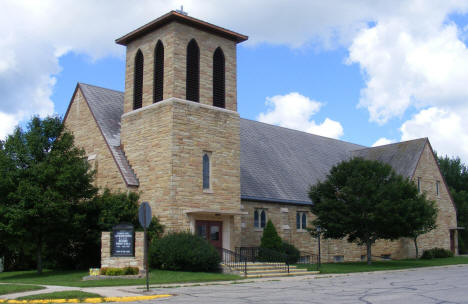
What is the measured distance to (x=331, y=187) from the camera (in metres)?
32.0

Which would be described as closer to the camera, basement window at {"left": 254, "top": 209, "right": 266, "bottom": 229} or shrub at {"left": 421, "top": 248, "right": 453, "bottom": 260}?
basement window at {"left": 254, "top": 209, "right": 266, "bottom": 229}

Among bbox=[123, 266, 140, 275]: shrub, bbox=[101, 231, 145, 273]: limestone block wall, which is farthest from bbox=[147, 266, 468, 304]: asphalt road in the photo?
bbox=[101, 231, 145, 273]: limestone block wall

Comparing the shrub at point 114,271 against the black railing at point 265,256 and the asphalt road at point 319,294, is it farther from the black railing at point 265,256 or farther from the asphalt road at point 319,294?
the black railing at point 265,256

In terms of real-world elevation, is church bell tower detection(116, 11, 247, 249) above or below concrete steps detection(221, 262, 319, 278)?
above

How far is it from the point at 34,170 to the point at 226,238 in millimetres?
10253

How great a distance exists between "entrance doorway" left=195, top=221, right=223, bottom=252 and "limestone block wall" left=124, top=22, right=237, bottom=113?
21.2 ft

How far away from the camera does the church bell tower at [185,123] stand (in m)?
27.1

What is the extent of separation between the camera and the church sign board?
75.6ft

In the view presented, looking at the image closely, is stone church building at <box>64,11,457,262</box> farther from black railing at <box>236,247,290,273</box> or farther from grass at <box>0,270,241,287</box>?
grass at <box>0,270,241,287</box>

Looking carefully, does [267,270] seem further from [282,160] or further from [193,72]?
[282,160]

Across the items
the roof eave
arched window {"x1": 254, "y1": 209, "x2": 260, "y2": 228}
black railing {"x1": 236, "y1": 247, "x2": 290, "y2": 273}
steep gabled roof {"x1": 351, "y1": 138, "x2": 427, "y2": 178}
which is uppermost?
the roof eave

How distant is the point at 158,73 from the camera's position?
29.3 meters

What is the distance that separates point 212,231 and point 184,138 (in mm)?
5150

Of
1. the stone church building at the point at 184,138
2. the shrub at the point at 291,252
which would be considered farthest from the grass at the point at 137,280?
the shrub at the point at 291,252
